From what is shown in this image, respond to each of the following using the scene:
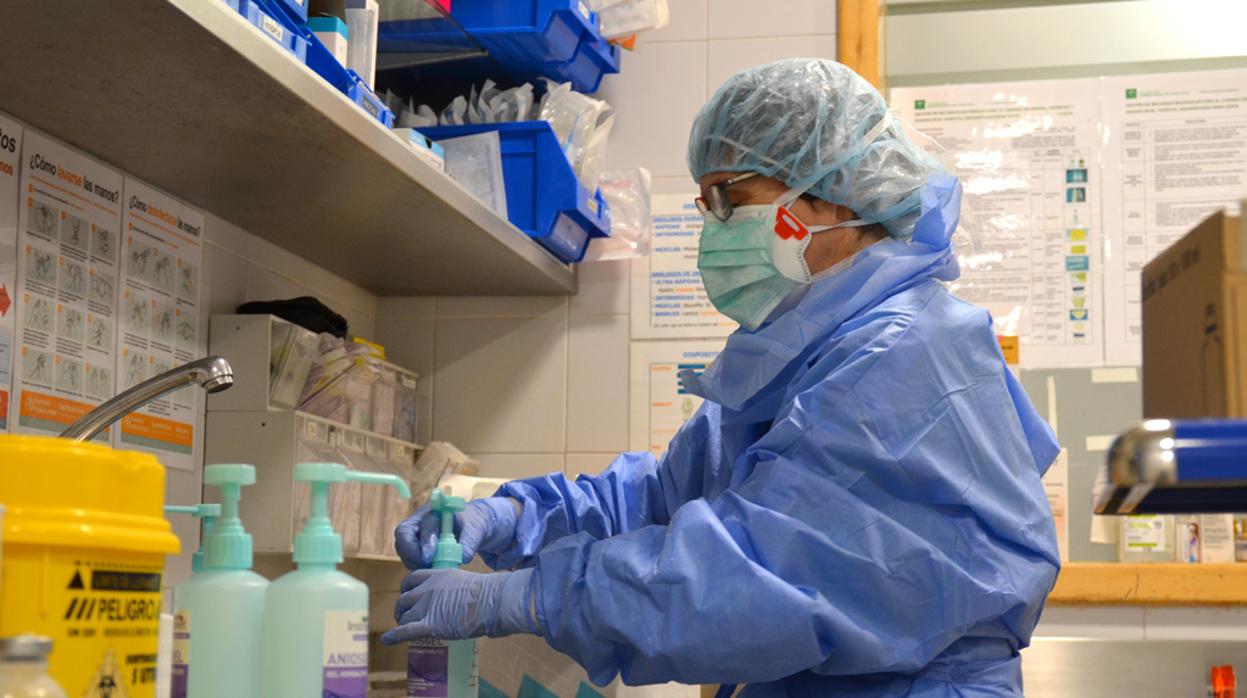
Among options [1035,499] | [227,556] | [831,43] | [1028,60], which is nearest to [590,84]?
[831,43]

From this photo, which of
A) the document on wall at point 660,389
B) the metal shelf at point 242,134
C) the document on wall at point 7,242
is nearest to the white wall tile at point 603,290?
the document on wall at point 660,389

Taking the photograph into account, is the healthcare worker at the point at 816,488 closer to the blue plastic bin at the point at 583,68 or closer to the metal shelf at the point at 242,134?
the metal shelf at the point at 242,134

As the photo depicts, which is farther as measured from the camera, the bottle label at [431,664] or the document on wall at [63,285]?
the document on wall at [63,285]

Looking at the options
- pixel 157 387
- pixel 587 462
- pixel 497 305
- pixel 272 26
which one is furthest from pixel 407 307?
pixel 157 387

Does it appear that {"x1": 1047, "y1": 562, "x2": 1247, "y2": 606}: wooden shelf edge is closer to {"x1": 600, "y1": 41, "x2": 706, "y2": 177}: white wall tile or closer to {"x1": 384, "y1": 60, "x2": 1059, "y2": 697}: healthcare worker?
{"x1": 384, "y1": 60, "x2": 1059, "y2": 697}: healthcare worker

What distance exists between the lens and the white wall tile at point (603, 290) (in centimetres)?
308

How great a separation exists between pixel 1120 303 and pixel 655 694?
142 cm

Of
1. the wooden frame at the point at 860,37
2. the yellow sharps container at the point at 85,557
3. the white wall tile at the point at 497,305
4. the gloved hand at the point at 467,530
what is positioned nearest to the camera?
the yellow sharps container at the point at 85,557

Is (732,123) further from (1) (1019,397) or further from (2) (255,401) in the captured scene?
(2) (255,401)

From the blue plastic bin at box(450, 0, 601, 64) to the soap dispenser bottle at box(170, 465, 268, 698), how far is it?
1.71 metres

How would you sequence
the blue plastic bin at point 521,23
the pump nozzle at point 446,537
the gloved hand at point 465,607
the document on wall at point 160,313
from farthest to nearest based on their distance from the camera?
the blue plastic bin at point 521,23 → the document on wall at point 160,313 → the pump nozzle at point 446,537 → the gloved hand at point 465,607

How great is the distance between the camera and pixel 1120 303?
10.1 ft

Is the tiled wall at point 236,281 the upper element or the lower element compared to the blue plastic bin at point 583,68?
lower

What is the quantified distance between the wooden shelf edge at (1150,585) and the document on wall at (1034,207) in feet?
1.52
